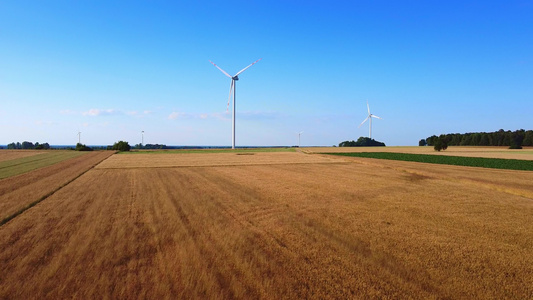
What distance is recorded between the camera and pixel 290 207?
39.6ft

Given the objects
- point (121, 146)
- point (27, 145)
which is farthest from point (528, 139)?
point (27, 145)

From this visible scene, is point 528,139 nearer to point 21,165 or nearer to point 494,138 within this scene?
point 494,138

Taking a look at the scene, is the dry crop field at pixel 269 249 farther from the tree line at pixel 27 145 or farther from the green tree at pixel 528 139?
the green tree at pixel 528 139

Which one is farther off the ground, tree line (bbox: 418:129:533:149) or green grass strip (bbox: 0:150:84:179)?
tree line (bbox: 418:129:533:149)

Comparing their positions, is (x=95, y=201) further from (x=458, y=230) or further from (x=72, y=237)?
(x=458, y=230)

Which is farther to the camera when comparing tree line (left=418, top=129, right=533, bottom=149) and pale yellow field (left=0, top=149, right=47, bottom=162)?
tree line (left=418, top=129, right=533, bottom=149)

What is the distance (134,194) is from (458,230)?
47.7 feet

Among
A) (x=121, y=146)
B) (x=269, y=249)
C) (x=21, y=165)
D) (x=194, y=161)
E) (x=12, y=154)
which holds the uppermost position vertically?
(x=121, y=146)

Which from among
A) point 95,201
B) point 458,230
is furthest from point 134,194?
point 458,230

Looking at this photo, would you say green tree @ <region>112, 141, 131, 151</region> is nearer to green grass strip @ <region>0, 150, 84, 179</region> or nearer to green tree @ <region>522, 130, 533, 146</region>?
green grass strip @ <region>0, 150, 84, 179</region>

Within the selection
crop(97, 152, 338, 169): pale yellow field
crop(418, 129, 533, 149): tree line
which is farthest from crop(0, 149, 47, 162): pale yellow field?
crop(418, 129, 533, 149): tree line

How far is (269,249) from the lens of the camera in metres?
7.20

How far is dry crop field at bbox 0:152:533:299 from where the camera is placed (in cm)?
529

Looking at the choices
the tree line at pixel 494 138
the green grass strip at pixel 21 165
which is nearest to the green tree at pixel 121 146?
A: the green grass strip at pixel 21 165
